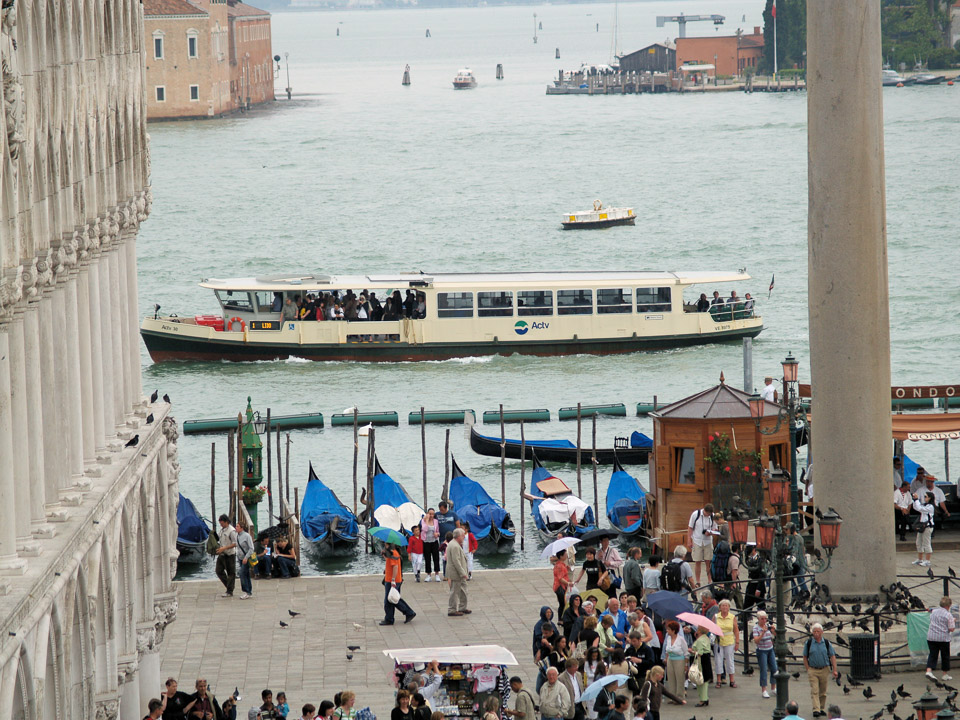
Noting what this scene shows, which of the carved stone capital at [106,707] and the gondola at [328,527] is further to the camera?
the gondola at [328,527]

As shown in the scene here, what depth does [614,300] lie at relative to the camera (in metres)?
47.9

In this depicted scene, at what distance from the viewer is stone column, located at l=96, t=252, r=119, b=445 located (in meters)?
15.9

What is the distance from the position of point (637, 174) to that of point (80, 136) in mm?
88327

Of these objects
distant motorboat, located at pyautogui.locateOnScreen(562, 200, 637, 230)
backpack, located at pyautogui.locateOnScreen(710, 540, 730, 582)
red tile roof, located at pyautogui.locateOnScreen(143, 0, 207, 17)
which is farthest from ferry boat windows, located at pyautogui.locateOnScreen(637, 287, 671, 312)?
Answer: red tile roof, located at pyautogui.locateOnScreen(143, 0, 207, 17)

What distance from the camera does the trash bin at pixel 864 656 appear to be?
53.3 ft

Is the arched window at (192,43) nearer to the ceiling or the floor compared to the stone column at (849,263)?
nearer to the ceiling

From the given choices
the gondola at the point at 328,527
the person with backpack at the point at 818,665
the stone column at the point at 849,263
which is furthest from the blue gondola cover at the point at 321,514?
the person with backpack at the point at 818,665

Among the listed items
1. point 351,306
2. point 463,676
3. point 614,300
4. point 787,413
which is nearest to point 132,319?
point 463,676

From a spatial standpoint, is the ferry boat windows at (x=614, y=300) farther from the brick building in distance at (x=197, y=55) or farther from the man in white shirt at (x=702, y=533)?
the brick building in distance at (x=197, y=55)

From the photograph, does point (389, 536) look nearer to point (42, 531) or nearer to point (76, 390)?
point (76, 390)

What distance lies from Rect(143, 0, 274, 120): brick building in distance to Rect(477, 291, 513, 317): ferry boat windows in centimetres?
6047

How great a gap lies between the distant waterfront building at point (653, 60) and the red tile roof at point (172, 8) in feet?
205

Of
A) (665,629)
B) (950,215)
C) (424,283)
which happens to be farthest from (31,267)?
(950,215)

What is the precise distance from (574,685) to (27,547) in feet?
17.3
